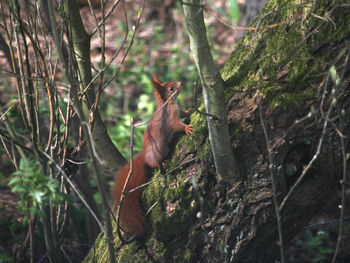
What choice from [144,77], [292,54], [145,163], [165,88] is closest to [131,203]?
[145,163]

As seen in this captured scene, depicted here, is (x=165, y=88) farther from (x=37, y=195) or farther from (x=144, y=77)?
(x=37, y=195)

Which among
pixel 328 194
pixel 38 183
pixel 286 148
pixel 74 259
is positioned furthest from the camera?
pixel 74 259

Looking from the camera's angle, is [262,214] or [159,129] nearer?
[262,214]

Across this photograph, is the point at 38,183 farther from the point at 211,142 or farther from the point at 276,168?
the point at 276,168

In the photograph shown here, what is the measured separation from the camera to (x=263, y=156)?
82.6 inches

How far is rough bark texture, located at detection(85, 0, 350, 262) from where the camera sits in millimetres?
1993

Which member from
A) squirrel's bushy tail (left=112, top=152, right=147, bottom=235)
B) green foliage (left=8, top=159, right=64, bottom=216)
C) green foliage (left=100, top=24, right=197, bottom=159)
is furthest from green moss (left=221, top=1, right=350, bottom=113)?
green foliage (left=100, top=24, right=197, bottom=159)

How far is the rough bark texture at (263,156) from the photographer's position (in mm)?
1993

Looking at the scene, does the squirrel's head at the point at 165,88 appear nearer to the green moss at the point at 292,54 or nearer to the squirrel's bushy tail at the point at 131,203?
the squirrel's bushy tail at the point at 131,203

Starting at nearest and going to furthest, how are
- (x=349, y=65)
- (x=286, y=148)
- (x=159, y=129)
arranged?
(x=349, y=65), (x=286, y=148), (x=159, y=129)

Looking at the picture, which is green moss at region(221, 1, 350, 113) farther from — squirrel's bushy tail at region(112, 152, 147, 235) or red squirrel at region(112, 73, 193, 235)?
squirrel's bushy tail at region(112, 152, 147, 235)

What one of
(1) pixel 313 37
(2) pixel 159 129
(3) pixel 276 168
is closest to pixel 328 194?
(3) pixel 276 168

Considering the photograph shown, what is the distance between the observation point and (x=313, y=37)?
1999 millimetres

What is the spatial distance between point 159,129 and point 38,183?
5.75 ft
